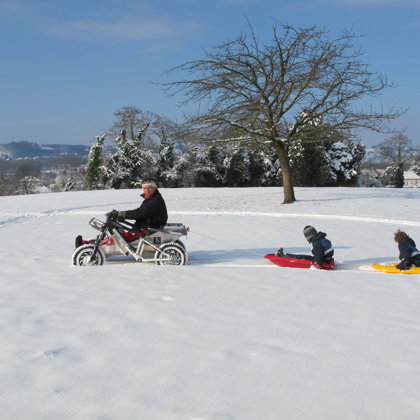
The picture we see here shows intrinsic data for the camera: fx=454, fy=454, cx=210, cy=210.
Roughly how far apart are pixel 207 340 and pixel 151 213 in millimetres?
3933

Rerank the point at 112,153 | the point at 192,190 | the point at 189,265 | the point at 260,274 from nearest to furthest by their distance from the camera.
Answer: the point at 260,274 → the point at 189,265 → the point at 192,190 → the point at 112,153

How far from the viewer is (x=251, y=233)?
13.8 meters

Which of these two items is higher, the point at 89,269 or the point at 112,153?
the point at 112,153

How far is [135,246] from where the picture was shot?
806 centimetres

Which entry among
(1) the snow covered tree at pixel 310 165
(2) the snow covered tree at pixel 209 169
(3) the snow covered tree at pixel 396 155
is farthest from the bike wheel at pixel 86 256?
(3) the snow covered tree at pixel 396 155

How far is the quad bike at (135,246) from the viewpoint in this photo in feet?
26.1

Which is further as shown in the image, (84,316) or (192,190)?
(192,190)

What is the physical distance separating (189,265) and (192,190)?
24528 mm

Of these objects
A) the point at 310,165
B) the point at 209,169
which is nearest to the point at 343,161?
the point at 310,165

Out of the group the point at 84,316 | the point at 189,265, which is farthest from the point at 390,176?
the point at 84,316

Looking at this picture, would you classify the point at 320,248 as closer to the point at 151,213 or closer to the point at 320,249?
→ the point at 320,249

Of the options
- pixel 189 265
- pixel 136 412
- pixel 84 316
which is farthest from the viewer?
pixel 189 265

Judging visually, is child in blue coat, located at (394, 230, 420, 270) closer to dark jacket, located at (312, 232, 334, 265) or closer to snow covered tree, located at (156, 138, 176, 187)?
dark jacket, located at (312, 232, 334, 265)

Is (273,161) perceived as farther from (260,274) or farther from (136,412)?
(136,412)
